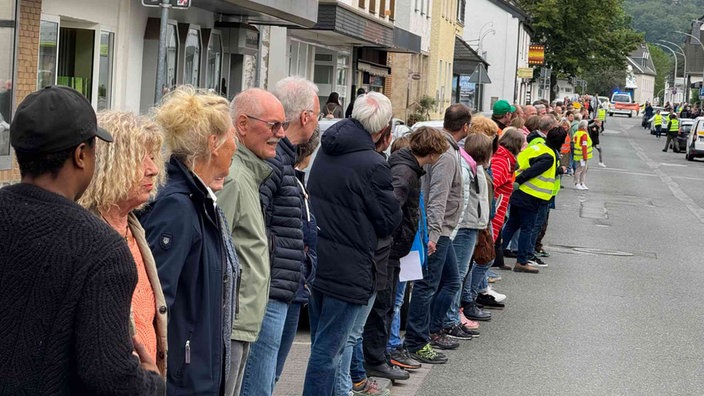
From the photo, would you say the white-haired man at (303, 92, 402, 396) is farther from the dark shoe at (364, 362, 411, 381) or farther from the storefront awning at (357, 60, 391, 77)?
the storefront awning at (357, 60, 391, 77)

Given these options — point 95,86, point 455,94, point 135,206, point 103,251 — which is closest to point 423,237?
point 135,206

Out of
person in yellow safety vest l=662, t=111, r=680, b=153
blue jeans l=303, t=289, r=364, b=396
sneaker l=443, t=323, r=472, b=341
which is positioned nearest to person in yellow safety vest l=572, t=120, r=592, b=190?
sneaker l=443, t=323, r=472, b=341

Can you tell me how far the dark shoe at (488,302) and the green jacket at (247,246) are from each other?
712 cm

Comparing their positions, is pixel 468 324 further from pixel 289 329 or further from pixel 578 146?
pixel 578 146

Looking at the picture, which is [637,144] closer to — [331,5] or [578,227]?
[331,5]

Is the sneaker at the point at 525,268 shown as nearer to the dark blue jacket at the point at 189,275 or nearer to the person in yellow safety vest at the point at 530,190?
the person in yellow safety vest at the point at 530,190

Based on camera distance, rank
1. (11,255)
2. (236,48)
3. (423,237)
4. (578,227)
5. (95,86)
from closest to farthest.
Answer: (11,255), (423,237), (95,86), (578,227), (236,48)

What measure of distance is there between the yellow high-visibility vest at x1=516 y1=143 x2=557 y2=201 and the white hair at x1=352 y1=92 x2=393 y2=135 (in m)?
7.08

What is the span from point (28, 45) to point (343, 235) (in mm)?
7758

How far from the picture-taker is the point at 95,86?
15.5m

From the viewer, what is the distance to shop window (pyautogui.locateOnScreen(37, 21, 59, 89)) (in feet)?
45.1

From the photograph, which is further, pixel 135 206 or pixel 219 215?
pixel 219 215

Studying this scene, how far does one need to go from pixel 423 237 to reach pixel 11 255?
568 centimetres

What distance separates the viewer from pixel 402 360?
8555 millimetres
